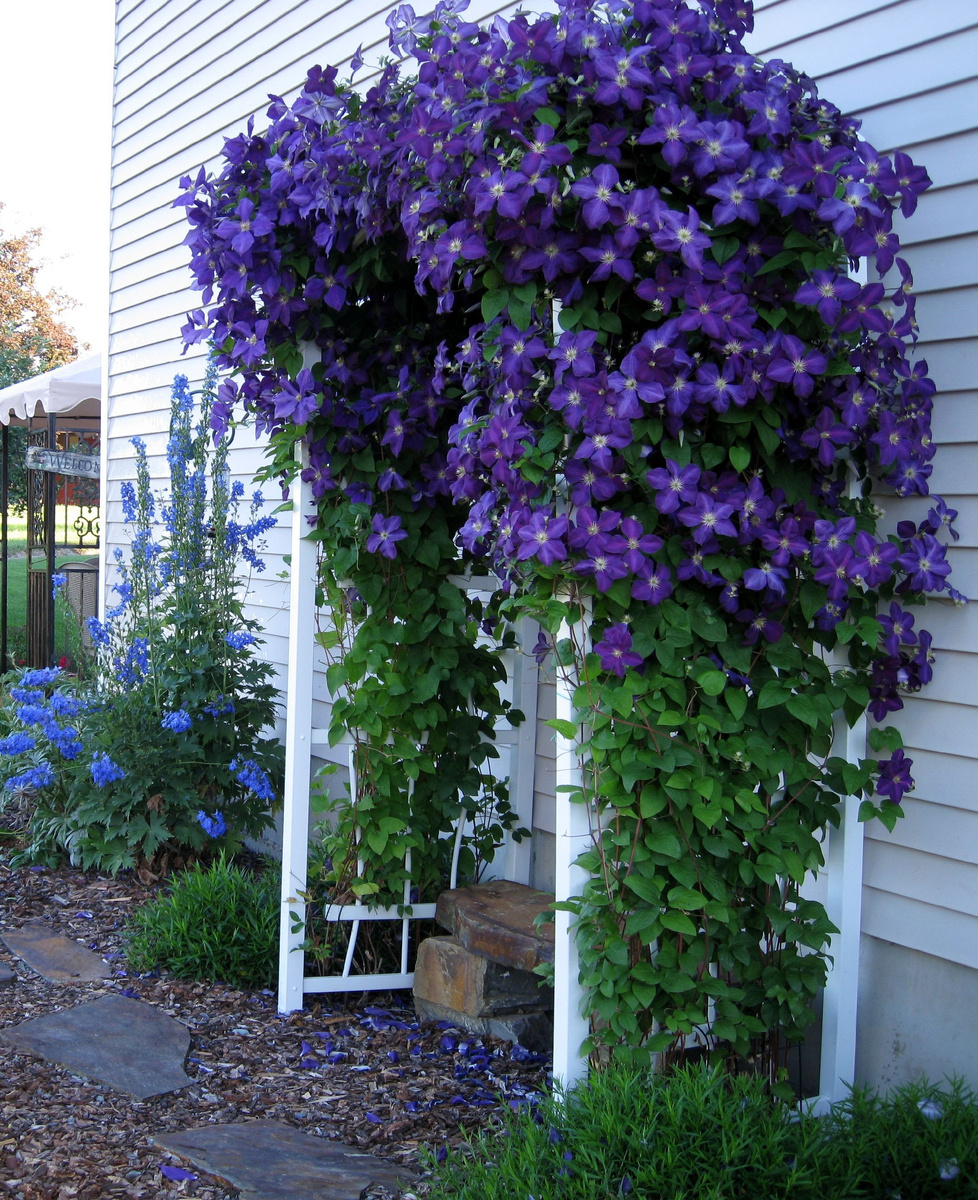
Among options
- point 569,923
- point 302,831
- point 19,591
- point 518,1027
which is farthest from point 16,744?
point 19,591

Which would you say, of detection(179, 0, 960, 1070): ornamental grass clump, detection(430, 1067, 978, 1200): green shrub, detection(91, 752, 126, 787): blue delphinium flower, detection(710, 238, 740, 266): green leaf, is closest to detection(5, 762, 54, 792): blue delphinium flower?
detection(91, 752, 126, 787): blue delphinium flower

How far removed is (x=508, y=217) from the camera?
6.34 ft

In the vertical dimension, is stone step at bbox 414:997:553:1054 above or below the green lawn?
below

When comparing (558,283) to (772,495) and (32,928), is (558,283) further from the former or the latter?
(32,928)

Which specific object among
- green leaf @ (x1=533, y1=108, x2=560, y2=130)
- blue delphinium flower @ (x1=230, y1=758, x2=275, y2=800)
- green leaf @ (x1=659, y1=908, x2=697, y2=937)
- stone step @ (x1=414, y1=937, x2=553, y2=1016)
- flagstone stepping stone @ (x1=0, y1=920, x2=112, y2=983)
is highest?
green leaf @ (x1=533, y1=108, x2=560, y2=130)

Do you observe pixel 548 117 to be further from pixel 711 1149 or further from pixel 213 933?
pixel 213 933

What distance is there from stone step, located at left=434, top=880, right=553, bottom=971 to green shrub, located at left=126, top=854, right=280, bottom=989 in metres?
0.60

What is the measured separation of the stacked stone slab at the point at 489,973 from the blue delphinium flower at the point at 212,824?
3.64ft

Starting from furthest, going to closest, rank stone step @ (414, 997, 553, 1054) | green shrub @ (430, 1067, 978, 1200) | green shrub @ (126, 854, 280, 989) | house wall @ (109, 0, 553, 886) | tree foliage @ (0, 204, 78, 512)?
1. tree foliage @ (0, 204, 78, 512)
2. house wall @ (109, 0, 553, 886)
3. green shrub @ (126, 854, 280, 989)
4. stone step @ (414, 997, 553, 1054)
5. green shrub @ (430, 1067, 978, 1200)

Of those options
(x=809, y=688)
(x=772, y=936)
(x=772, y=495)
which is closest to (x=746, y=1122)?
(x=772, y=936)

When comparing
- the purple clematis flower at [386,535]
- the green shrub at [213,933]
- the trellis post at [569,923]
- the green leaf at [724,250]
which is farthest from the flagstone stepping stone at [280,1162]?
the green leaf at [724,250]

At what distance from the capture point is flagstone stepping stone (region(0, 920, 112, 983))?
11.2ft

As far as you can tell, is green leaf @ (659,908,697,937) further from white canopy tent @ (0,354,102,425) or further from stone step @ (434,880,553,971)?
white canopy tent @ (0,354,102,425)

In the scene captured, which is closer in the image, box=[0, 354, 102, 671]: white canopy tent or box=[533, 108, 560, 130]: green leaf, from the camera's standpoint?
box=[533, 108, 560, 130]: green leaf
